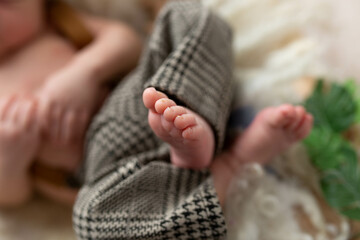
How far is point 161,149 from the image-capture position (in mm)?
608

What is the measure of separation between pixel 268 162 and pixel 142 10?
0.52 meters

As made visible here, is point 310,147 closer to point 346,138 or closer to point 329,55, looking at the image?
point 346,138

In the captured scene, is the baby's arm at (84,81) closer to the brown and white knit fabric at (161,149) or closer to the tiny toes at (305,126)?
the brown and white knit fabric at (161,149)

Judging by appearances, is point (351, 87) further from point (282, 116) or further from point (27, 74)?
point (27, 74)

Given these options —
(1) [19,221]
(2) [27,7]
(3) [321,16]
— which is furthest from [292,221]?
(2) [27,7]

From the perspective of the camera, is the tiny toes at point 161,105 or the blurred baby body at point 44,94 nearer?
the tiny toes at point 161,105

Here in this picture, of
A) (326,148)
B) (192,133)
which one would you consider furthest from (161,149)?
(326,148)

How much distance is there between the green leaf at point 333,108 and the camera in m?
0.68

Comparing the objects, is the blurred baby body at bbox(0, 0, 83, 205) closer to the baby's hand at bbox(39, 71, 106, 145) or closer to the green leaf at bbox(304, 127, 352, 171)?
the baby's hand at bbox(39, 71, 106, 145)

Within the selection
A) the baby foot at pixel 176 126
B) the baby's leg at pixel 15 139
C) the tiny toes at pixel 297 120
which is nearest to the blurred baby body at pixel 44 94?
the baby's leg at pixel 15 139

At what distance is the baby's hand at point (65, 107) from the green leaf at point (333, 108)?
43 centimetres

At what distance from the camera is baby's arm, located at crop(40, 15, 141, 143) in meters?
0.69

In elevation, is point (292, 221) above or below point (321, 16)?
below

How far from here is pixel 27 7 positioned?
2.46 feet
